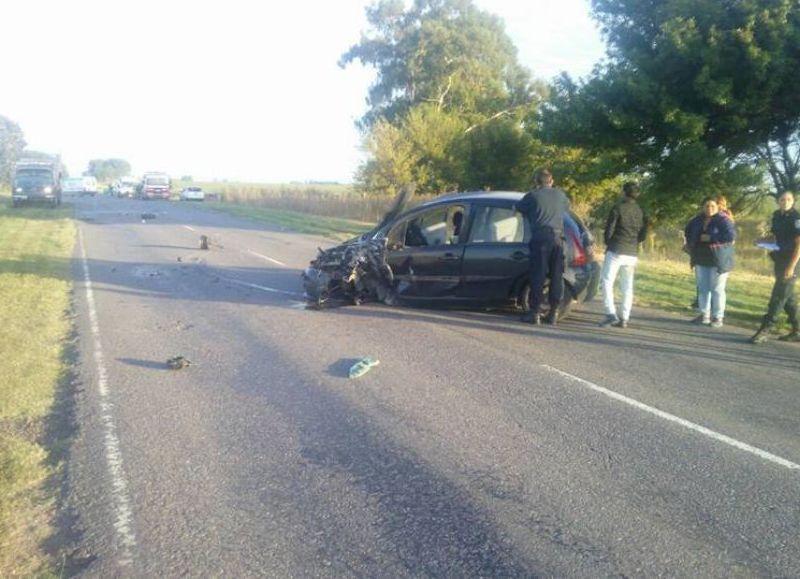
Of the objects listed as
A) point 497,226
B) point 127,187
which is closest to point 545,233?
point 497,226

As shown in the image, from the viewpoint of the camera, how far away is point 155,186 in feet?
196

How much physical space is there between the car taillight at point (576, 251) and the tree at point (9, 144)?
3369 inches

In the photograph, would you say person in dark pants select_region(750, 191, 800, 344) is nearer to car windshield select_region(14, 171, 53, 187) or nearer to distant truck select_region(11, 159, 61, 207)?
distant truck select_region(11, 159, 61, 207)

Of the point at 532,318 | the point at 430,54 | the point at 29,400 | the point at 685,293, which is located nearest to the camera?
the point at 29,400

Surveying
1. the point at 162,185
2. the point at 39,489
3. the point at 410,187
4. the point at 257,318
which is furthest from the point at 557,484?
the point at 162,185

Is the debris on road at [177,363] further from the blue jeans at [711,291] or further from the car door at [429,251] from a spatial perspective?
the blue jeans at [711,291]

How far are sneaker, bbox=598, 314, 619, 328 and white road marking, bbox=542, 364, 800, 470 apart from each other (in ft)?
8.84

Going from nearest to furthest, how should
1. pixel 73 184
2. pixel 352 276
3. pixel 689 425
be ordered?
1. pixel 689 425
2. pixel 352 276
3. pixel 73 184

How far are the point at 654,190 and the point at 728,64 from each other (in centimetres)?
434

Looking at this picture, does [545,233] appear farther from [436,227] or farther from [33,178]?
[33,178]

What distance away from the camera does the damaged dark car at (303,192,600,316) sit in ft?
31.7

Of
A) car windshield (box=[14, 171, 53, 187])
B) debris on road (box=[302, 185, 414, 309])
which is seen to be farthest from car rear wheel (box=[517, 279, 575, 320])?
car windshield (box=[14, 171, 53, 187])

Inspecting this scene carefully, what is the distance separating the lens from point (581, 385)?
6.61 m

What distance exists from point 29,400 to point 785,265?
→ 316 inches
